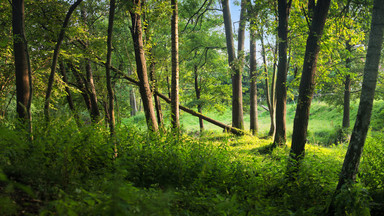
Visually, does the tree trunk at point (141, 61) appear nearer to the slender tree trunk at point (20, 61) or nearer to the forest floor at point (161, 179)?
the forest floor at point (161, 179)

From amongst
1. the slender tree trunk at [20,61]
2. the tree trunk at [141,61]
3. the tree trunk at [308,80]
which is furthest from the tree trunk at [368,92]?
the slender tree trunk at [20,61]

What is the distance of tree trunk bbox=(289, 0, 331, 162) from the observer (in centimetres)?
512

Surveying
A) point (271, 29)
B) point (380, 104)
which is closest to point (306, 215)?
point (271, 29)

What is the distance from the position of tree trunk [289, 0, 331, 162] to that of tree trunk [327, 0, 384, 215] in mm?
1340

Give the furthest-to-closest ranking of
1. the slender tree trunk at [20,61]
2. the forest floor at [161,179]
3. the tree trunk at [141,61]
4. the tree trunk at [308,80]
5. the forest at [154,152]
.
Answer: the tree trunk at [141,61] < the slender tree trunk at [20,61] < the tree trunk at [308,80] < the forest at [154,152] < the forest floor at [161,179]

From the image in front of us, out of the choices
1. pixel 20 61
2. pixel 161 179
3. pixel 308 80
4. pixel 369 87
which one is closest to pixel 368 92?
pixel 369 87

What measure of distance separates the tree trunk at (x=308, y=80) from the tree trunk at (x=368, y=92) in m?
1.34

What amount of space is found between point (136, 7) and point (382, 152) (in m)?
6.95

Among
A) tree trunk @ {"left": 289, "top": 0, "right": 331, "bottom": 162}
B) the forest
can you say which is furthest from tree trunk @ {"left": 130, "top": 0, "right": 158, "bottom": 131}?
tree trunk @ {"left": 289, "top": 0, "right": 331, "bottom": 162}

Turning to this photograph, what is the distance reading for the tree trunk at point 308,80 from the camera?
5.12 meters

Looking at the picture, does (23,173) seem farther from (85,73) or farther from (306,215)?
(85,73)

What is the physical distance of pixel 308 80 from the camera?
5.26 meters

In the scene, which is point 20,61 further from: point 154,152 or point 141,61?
point 154,152

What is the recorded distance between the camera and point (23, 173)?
3.12m
